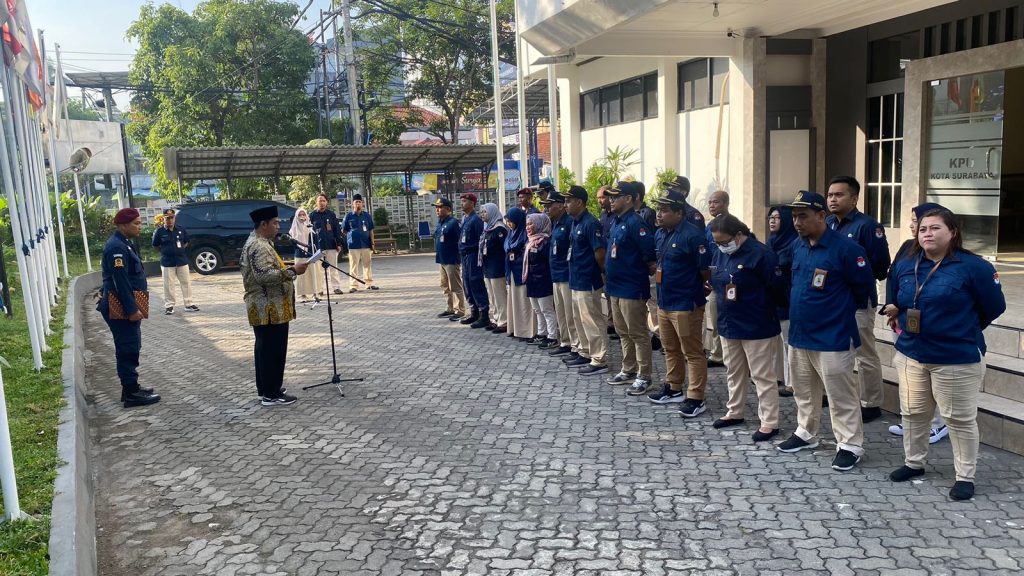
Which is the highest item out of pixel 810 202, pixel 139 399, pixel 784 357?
pixel 810 202

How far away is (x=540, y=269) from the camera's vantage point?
8773 mm

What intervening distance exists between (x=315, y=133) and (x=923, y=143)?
23441mm

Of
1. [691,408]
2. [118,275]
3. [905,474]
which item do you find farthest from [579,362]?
[118,275]

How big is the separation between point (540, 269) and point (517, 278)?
601mm

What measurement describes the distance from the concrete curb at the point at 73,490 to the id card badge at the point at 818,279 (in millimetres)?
4433

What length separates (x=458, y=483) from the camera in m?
5.00

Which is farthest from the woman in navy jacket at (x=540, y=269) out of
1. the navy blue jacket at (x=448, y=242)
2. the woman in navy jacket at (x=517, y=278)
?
the navy blue jacket at (x=448, y=242)

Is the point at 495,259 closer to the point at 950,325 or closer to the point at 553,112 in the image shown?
the point at 553,112

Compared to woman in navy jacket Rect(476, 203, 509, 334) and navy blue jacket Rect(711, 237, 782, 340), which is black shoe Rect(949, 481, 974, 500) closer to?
navy blue jacket Rect(711, 237, 782, 340)

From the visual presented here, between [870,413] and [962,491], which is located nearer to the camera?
[962,491]

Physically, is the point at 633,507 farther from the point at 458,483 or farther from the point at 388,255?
the point at 388,255

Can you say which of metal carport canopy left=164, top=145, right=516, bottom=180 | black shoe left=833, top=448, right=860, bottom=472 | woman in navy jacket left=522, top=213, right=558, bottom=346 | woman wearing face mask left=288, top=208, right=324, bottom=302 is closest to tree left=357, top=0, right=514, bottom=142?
metal carport canopy left=164, top=145, right=516, bottom=180

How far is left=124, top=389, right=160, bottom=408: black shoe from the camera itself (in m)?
7.32

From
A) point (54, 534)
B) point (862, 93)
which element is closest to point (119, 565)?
point (54, 534)
